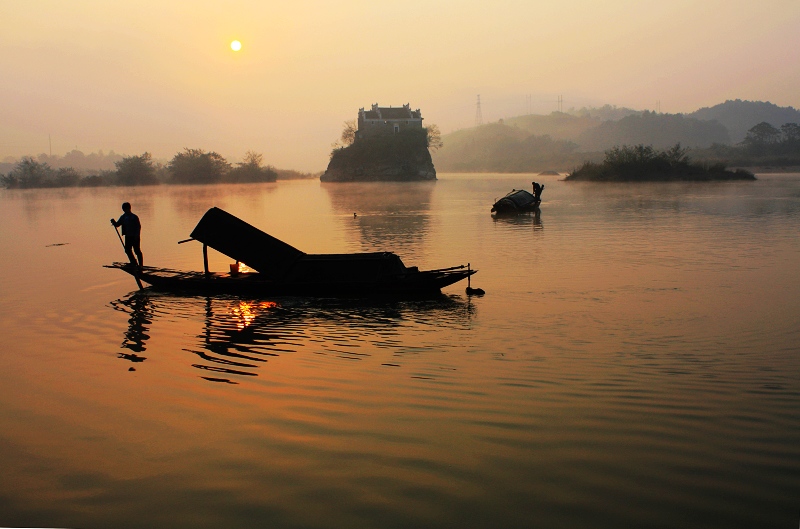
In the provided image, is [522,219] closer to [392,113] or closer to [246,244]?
[246,244]

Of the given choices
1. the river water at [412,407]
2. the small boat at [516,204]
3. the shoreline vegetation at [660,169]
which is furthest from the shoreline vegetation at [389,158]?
the river water at [412,407]

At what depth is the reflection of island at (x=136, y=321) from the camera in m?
13.9

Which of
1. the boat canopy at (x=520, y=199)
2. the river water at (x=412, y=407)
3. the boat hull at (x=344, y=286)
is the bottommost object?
the river water at (x=412, y=407)

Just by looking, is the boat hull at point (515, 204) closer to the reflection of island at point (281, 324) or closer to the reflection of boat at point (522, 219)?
the reflection of boat at point (522, 219)

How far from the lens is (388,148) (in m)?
174

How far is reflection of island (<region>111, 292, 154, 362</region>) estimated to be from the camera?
45.6 feet

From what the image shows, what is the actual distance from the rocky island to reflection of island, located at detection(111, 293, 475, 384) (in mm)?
156789

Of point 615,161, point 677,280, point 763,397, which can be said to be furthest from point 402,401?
point 615,161

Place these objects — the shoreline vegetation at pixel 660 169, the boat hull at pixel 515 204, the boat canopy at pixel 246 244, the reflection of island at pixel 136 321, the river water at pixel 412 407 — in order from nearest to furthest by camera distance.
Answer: the river water at pixel 412 407
the reflection of island at pixel 136 321
the boat canopy at pixel 246 244
the boat hull at pixel 515 204
the shoreline vegetation at pixel 660 169

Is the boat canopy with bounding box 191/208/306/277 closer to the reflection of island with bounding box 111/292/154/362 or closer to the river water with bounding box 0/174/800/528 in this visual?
the river water with bounding box 0/174/800/528

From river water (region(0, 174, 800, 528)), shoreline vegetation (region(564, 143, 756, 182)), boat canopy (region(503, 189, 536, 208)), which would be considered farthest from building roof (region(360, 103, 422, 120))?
river water (region(0, 174, 800, 528))

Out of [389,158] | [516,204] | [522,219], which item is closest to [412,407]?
[522,219]

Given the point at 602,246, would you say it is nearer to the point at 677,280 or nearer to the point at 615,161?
the point at 677,280

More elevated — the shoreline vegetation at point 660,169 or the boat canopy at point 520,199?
the shoreline vegetation at point 660,169
